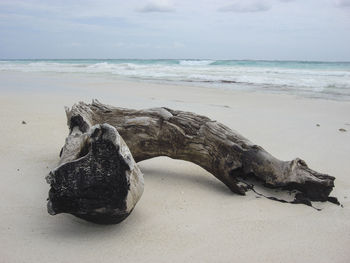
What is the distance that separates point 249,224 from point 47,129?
4.11 m

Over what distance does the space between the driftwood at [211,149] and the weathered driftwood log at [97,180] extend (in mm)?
733

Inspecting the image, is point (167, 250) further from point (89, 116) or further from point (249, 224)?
point (89, 116)

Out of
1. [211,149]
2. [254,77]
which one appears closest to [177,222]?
[211,149]

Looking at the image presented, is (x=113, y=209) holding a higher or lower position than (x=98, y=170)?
lower

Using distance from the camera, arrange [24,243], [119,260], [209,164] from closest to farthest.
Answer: [119,260]
[24,243]
[209,164]

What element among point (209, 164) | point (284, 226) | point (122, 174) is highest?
point (122, 174)

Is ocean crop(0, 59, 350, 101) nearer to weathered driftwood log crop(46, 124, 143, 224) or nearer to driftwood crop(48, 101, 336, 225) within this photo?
driftwood crop(48, 101, 336, 225)

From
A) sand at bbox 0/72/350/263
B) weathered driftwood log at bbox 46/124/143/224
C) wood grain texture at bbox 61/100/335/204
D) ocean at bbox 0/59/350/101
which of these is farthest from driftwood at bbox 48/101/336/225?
ocean at bbox 0/59/350/101

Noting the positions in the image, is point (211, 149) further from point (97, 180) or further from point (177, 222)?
point (97, 180)

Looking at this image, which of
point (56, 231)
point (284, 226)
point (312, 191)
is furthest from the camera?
point (312, 191)

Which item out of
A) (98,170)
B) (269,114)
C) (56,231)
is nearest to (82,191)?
(98,170)

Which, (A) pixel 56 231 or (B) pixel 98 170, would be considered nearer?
(B) pixel 98 170

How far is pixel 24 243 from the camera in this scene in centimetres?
264

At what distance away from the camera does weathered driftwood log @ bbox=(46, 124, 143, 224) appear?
103 inches
